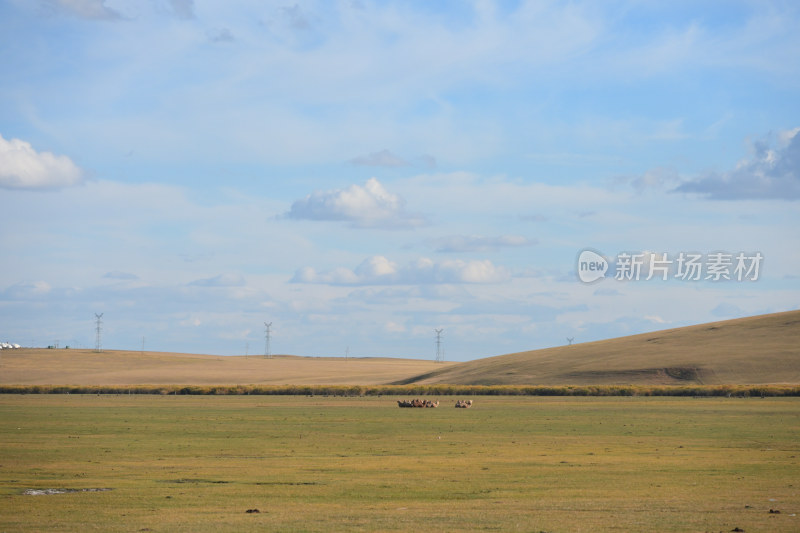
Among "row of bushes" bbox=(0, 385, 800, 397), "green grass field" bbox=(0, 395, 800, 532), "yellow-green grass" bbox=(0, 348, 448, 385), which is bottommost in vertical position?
"green grass field" bbox=(0, 395, 800, 532)

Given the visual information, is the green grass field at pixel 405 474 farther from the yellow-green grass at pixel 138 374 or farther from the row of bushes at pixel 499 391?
the yellow-green grass at pixel 138 374

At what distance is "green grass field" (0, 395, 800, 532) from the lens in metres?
18.4

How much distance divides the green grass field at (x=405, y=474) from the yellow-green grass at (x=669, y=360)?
205 ft

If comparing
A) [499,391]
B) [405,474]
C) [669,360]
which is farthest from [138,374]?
[405,474]

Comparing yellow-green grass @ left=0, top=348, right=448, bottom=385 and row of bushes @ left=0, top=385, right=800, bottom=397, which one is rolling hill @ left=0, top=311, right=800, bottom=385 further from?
row of bushes @ left=0, top=385, right=800, bottom=397

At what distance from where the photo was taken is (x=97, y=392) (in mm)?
110312

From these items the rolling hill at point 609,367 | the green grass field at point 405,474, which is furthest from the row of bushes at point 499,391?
the green grass field at point 405,474

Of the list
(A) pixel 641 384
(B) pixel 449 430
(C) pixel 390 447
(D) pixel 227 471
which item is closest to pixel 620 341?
(A) pixel 641 384

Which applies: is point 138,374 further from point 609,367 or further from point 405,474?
point 405,474

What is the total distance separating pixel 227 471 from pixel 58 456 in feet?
24.9

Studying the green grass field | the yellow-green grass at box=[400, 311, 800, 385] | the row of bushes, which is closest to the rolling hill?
the yellow-green grass at box=[400, 311, 800, 385]

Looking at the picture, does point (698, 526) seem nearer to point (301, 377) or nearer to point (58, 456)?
point (58, 456)

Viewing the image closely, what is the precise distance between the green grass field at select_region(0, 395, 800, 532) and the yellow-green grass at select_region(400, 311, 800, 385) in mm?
62482

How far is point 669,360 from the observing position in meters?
123
